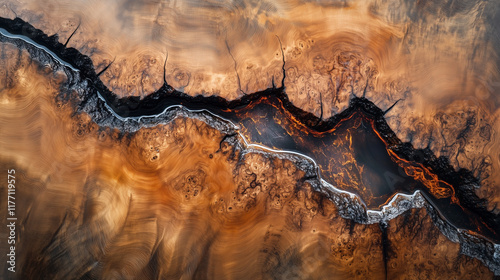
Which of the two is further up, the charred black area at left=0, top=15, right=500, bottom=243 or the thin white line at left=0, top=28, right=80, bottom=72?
the charred black area at left=0, top=15, right=500, bottom=243

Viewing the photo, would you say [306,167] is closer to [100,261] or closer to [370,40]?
[370,40]

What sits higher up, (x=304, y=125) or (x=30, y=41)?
(x=304, y=125)

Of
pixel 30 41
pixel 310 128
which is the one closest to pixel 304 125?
pixel 310 128

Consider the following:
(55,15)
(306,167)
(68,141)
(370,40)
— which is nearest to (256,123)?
(306,167)

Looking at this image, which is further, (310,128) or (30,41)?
(310,128)

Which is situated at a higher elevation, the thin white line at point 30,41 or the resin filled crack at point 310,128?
the resin filled crack at point 310,128

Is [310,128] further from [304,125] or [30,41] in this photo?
[30,41]
